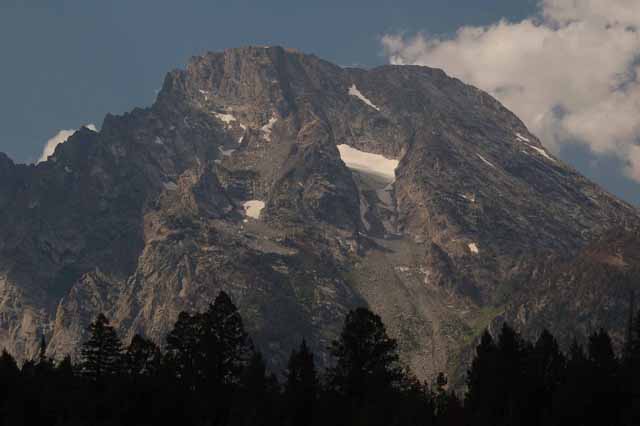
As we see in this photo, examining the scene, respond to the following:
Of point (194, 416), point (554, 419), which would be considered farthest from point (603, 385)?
point (194, 416)

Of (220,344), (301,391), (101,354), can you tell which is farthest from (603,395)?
(101,354)

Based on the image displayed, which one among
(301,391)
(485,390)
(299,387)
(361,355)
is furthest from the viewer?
(361,355)

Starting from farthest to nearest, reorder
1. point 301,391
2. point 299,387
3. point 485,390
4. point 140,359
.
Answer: point 140,359
point 485,390
point 299,387
point 301,391

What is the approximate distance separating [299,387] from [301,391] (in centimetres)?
86

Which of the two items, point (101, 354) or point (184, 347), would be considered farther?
point (184, 347)

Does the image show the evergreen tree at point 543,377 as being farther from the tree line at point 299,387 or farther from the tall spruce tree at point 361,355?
the tall spruce tree at point 361,355

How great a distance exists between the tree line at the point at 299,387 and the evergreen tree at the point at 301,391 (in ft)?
0.53

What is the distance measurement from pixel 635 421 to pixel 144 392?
177ft

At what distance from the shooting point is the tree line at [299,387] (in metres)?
111

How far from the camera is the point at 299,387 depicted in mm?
122312

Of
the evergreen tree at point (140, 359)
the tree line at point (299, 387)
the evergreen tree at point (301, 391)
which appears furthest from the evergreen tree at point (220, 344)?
the evergreen tree at point (301, 391)

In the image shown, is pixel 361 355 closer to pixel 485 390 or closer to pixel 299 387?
pixel 299 387

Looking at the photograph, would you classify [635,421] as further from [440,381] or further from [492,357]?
[440,381]

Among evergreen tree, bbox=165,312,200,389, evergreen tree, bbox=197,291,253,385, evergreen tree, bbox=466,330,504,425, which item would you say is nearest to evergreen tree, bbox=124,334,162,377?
evergreen tree, bbox=165,312,200,389
